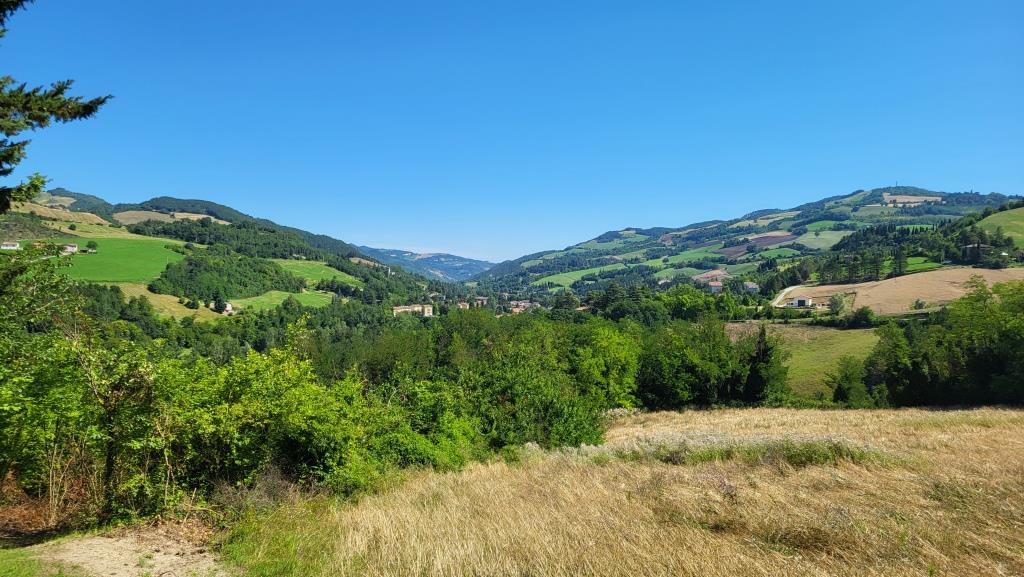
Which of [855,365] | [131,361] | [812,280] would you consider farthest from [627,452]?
[812,280]

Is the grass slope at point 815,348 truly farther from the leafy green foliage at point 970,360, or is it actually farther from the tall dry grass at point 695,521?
the tall dry grass at point 695,521

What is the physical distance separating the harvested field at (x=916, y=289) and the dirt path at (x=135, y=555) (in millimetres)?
104275

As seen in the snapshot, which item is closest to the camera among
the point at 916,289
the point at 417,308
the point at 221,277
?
the point at 916,289

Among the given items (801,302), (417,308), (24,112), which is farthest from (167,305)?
(801,302)

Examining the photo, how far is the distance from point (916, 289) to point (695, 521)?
117 m

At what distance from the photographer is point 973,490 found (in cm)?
765

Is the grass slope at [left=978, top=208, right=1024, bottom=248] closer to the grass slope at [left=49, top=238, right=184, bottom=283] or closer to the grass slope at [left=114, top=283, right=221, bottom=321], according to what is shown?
the grass slope at [left=114, top=283, right=221, bottom=321]

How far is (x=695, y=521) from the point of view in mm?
7316

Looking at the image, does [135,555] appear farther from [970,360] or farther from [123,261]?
[123,261]

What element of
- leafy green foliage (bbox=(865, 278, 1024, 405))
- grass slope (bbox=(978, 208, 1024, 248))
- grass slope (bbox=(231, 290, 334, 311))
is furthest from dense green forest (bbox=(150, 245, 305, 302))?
grass slope (bbox=(978, 208, 1024, 248))

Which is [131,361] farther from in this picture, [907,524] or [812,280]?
[812,280]

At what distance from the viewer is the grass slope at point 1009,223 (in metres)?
120

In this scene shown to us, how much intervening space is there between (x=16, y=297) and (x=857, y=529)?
18028 millimetres

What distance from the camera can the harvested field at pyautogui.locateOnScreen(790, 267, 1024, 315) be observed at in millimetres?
85500
